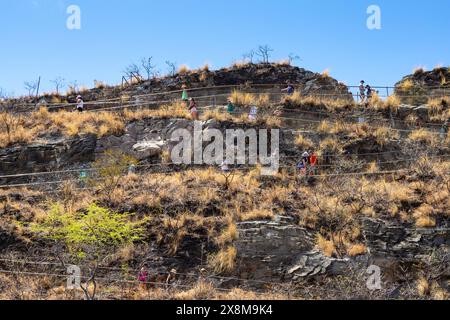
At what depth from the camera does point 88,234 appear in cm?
1917

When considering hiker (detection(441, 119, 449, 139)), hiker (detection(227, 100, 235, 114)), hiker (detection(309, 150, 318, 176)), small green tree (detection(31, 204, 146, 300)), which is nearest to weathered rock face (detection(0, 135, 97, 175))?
hiker (detection(227, 100, 235, 114))

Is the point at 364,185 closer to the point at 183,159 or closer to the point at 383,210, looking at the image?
the point at 383,210

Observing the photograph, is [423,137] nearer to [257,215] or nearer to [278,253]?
[257,215]

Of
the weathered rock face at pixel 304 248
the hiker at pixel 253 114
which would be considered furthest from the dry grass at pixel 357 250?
the hiker at pixel 253 114

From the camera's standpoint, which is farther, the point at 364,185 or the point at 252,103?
the point at 252,103

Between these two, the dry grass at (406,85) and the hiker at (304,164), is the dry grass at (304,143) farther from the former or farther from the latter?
the dry grass at (406,85)

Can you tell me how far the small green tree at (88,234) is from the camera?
62.4ft

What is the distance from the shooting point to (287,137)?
97.5 ft

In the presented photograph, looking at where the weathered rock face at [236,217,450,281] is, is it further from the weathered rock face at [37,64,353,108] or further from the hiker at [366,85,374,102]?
the weathered rock face at [37,64,353,108]

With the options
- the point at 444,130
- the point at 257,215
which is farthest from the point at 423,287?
the point at 444,130

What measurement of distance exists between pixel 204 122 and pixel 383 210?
11229mm

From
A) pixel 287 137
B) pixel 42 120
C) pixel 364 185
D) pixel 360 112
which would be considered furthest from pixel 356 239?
pixel 42 120

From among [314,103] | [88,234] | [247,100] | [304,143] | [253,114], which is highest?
[247,100]

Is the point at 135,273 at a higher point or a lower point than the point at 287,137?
lower
